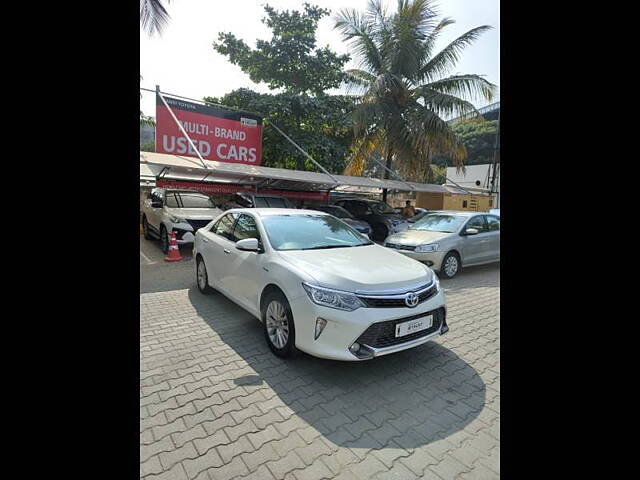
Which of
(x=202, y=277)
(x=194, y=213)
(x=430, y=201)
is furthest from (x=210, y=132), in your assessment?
(x=430, y=201)

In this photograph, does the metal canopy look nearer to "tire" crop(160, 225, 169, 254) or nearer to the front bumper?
"tire" crop(160, 225, 169, 254)

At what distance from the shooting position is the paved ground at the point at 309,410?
216 centimetres

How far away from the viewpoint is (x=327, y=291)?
3033mm

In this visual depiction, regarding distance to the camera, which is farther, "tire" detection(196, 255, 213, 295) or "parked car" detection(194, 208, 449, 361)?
"tire" detection(196, 255, 213, 295)

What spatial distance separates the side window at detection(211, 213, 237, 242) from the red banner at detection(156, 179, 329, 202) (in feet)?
17.3

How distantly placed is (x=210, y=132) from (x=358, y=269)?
989 centimetres

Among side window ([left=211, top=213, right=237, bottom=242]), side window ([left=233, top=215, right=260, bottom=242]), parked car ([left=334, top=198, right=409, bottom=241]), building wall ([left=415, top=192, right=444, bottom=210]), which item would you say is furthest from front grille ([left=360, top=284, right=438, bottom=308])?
building wall ([left=415, top=192, right=444, bottom=210])

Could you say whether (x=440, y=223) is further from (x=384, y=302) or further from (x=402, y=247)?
(x=384, y=302)

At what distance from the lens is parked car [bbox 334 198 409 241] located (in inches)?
491

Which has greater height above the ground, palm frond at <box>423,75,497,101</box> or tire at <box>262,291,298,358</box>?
palm frond at <box>423,75,497,101</box>
